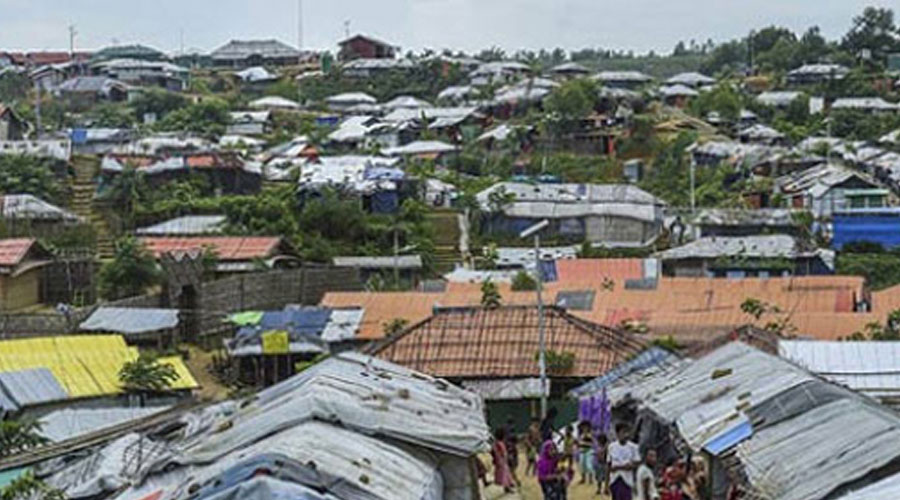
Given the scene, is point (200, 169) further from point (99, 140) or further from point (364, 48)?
point (364, 48)

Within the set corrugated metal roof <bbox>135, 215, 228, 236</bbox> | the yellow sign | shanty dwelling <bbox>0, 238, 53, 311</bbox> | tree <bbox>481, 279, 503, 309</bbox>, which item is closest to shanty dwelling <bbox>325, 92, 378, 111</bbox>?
corrugated metal roof <bbox>135, 215, 228, 236</bbox>

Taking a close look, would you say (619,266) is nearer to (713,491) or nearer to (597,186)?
(597,186)

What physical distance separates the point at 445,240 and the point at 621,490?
71.9 feet

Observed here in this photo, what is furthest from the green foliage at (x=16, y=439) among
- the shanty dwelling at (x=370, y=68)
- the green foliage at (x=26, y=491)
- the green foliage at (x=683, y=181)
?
the shanty dwelling at (x=370, y=68)

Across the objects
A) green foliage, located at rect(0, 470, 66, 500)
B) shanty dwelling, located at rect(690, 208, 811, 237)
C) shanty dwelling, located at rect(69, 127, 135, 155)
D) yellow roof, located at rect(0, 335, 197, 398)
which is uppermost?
shanty dwelling, located at rect(69, 127, 135, 155)

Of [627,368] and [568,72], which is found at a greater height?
[568,72]

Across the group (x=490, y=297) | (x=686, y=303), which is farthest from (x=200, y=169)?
(x=490, y=297)

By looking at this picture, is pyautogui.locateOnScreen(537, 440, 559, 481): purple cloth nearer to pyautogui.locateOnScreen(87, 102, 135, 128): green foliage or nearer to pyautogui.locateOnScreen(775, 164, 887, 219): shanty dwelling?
pyautogui.locateOnScreen(775, 164, 887, 219): shanty dwelling

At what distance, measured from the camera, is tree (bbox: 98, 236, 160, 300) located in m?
25.0

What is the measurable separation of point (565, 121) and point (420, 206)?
41.8 ft

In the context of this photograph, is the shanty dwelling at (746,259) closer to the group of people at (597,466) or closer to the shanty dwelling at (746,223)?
the shanty dwelling at (746,223)

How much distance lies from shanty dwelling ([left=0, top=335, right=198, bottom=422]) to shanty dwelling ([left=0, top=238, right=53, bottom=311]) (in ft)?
19.7

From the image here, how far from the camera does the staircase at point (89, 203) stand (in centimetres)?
2966

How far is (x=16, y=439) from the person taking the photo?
13727 mm
